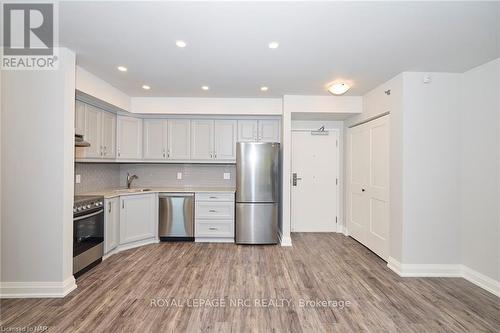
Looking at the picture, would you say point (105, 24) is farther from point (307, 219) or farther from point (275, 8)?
point (307, 219)

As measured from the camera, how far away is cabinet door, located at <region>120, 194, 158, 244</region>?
3.64 meters

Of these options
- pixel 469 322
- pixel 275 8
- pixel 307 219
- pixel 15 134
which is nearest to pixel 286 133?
pixel 307 219

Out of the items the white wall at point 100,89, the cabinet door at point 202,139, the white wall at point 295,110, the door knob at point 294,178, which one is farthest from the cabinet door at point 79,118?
the door knob at point 294,178

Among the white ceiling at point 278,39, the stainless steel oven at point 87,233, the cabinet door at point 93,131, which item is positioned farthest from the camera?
the cabinet door at point 93,131

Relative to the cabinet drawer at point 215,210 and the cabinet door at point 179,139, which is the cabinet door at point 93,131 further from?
the cabinet drawer at point 215,210

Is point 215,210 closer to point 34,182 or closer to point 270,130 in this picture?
point 270,130

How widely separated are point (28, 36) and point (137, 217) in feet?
8.57

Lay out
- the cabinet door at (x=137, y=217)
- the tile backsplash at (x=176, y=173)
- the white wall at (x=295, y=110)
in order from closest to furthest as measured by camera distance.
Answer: the cabinet door at (x=137, y=217), the white wall at (x=295, y=110), the tile backsplash at (x=176, y=173)

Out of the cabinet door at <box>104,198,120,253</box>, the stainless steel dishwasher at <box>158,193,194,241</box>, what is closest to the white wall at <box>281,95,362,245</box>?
the stainless steel dishwasher at <box>158,193,194,241</box>

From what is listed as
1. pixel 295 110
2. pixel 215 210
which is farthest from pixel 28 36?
pixel 295 110

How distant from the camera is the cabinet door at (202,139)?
4332mm

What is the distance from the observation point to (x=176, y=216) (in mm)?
4020

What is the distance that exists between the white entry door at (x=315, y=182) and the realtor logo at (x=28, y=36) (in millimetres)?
3769

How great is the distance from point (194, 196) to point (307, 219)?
89.4 inches
